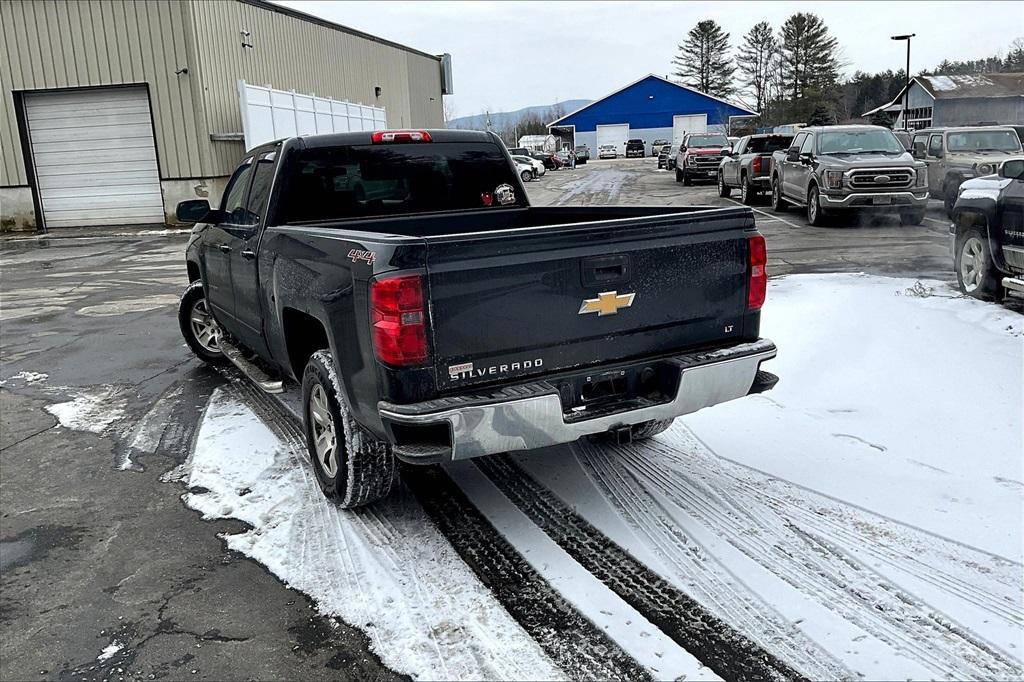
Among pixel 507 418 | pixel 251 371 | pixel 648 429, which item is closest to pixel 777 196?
pixel 648 429

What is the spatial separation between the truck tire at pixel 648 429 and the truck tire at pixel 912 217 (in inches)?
503

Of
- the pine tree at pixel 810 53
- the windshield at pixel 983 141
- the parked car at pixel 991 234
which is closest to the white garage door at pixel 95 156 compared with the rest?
the windshield at pixel 983 141

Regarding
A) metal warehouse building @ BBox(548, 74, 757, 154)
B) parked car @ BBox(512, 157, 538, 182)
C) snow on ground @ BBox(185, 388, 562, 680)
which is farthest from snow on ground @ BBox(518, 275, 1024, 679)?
metal warehouse building @ BBox(548, 74, 757, 154)

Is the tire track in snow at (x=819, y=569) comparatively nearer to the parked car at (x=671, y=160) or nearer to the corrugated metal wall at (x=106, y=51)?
the corrugated metal wall at (x=106, y=51)

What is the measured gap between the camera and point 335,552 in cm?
401

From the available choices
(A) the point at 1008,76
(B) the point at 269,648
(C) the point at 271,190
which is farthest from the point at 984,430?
(A) the point at 1008,76

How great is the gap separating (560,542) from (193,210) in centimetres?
401

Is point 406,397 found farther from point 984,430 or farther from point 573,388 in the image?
point 984,430

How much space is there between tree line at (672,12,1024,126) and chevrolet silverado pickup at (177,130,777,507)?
3140 inches

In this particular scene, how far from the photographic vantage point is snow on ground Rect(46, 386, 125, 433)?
20.7 ft

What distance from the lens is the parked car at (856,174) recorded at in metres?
15.3

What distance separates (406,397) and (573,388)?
2.58ft

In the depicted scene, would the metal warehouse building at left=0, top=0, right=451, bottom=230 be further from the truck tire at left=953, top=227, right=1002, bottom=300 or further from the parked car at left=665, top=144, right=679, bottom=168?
the parked car at left=665, top=144, right=679, bottom=168

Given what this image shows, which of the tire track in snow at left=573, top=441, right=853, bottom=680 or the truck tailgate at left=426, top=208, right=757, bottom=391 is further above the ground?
the truck tailgate at left=426, top=208, right=757, bottom=391
